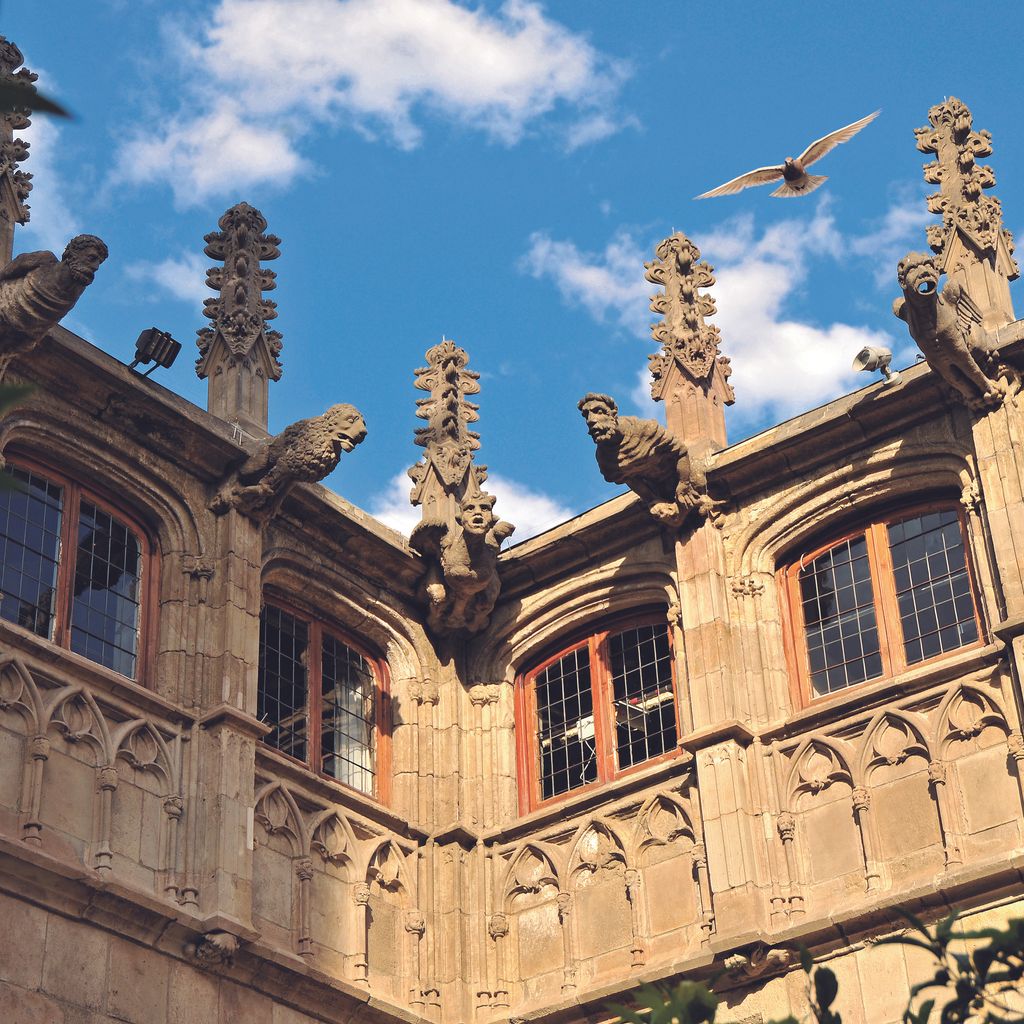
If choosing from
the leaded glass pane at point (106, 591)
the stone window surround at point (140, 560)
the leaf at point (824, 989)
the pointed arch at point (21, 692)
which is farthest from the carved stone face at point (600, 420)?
the leaf at point (824, 989)

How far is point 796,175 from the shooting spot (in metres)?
18.9

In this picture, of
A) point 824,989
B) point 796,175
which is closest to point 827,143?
point 796,175

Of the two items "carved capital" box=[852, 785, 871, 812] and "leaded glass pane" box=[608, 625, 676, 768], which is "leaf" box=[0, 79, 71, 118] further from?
"leaded glass pane" box=[608, 625, 676, 768]

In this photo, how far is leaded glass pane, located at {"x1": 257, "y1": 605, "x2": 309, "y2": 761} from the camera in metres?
17.9

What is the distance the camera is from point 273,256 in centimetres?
1934

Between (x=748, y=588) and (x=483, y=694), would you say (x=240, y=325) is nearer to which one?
(x=483, y=694)

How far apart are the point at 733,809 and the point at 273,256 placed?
6.89 metres

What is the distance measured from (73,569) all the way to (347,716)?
3.41 meters

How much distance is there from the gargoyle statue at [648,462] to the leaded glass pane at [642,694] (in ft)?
4.09

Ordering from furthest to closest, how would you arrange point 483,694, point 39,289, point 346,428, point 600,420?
point 483,694 → point 600,420 → point 346,428 → point 39,289

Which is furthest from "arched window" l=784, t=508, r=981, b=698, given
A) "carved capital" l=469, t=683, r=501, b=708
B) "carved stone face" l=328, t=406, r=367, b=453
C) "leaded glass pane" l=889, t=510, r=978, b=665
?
"carved stone face" l=328, t=406, r=367, b=453

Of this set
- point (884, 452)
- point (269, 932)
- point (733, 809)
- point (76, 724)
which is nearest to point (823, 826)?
point (733, 809)

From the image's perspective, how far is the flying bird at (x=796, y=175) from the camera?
1877 centimetres

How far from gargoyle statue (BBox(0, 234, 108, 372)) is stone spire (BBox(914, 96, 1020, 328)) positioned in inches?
296
